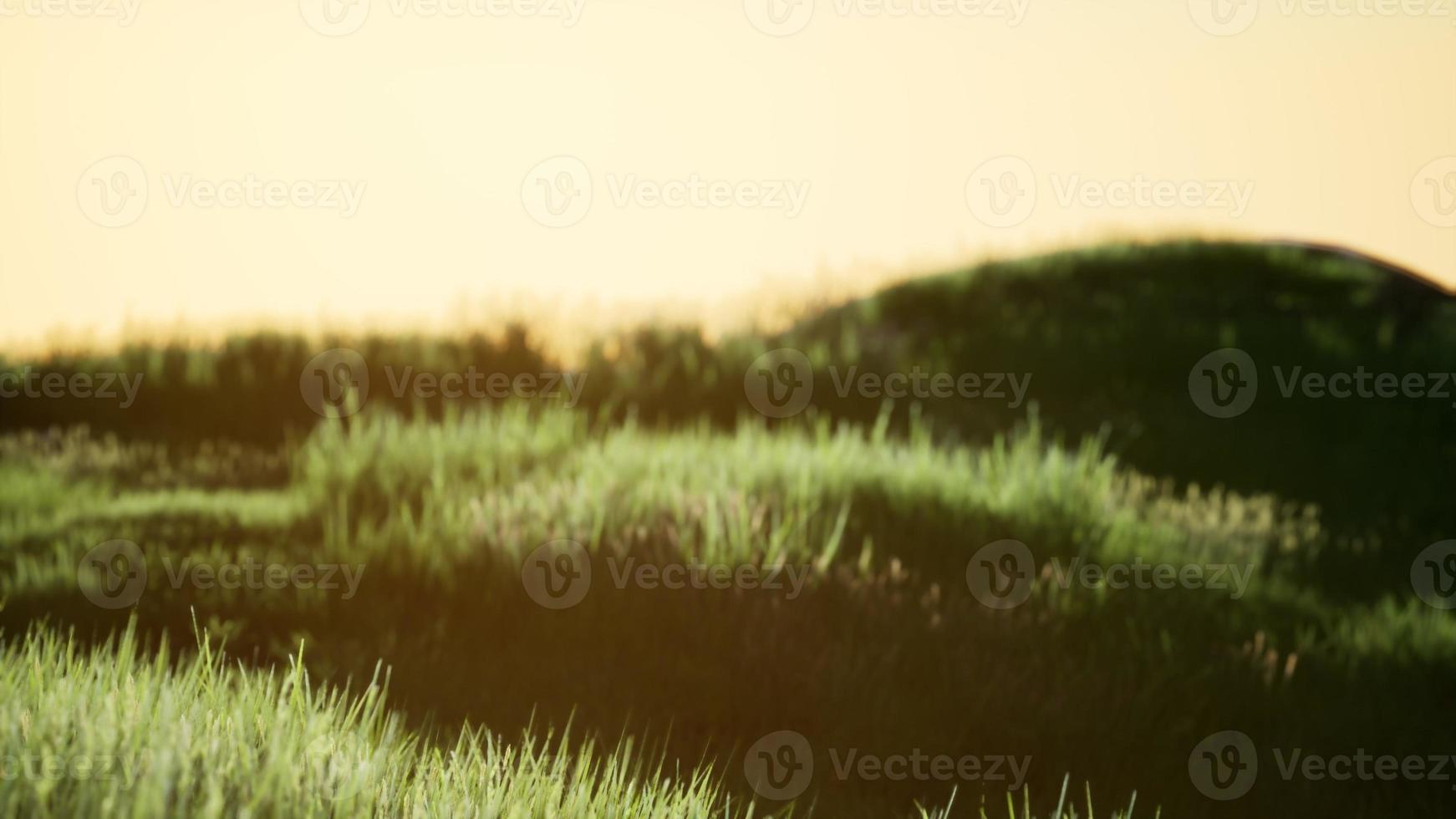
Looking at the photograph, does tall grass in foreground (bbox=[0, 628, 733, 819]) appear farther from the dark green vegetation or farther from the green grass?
the green grass

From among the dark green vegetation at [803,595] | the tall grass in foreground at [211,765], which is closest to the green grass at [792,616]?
the dark green vegetation at [803,595]

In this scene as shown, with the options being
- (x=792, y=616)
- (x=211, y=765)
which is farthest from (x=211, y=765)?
(x=792, y=616)

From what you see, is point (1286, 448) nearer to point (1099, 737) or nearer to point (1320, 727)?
point (1320, 727)

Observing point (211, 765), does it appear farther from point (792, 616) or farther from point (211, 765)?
point (792, 616)

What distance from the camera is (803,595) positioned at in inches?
155

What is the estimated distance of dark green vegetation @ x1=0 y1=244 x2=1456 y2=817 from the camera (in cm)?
331

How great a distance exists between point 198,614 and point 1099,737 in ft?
11.2

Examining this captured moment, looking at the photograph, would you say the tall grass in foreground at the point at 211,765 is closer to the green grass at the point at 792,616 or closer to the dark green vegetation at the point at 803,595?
the dark green vegetation at the point at 803,595

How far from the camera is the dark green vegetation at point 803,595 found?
3311 millimetres

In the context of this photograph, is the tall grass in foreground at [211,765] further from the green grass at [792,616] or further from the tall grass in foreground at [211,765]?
the green grass at [792,616]

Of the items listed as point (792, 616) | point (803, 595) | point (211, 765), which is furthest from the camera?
point (803, 595)

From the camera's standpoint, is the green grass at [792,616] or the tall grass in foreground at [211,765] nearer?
the tall grass in foreground at [211,765]

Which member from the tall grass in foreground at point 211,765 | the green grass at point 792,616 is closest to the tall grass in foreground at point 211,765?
the tall grass in foreground at point 211,765

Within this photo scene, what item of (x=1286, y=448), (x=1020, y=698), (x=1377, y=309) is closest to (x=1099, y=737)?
(x=1020, y=698)
